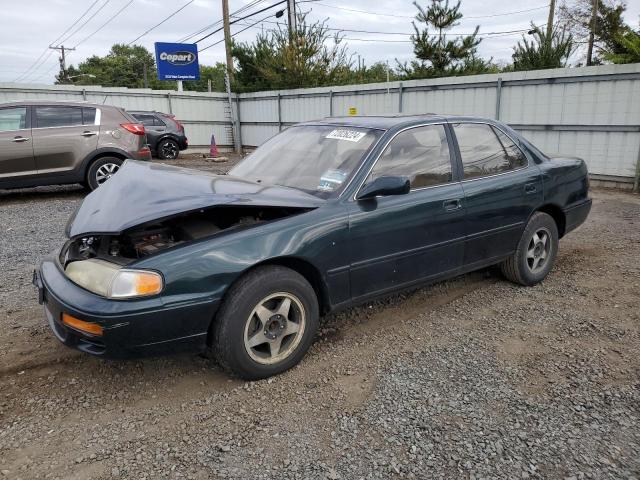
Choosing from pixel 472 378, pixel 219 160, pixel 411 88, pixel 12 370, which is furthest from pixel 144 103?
pixel 472 378

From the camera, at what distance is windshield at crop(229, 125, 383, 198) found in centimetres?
335

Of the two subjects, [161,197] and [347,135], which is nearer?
[161,197]

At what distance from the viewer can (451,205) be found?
3.65 metres

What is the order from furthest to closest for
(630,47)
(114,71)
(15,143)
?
(114,71)
(630,47)
(15,143)

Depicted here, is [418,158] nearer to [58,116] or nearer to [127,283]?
[127,283]

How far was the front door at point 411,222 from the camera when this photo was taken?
3.22 metres

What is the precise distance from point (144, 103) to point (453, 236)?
16.8 meters

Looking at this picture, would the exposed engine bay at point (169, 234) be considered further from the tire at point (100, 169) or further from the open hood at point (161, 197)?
the tire at point (100, 169)

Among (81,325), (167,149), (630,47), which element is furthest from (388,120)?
(167,149)

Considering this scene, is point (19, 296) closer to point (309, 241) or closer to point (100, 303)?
Answer: point (100, 303)

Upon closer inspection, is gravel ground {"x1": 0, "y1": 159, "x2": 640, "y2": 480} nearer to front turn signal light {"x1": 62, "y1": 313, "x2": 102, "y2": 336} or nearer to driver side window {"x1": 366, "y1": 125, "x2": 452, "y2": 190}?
front turn signal light {"x1": 62, "y1": 313, "x2": 102, "y2": 336}

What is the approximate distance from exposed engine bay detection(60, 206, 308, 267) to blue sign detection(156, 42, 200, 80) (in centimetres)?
1884

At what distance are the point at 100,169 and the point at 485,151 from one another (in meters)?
7.15

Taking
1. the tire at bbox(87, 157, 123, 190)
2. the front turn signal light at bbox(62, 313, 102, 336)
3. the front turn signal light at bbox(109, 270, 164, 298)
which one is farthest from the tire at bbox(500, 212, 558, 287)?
the tire at bbox(87, 157, 123, 190)
